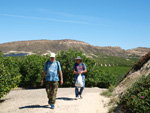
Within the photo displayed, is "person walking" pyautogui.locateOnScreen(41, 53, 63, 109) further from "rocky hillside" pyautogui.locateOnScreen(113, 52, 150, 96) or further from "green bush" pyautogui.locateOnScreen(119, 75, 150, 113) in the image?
"rocky hillside" pyautogui.locateOnScreen(113, 52, 150, 96)

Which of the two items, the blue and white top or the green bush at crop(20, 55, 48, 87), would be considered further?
the green bush at crop(20, 55, 48, 87)

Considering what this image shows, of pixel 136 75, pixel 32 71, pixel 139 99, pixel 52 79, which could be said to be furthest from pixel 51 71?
pixel 32 71

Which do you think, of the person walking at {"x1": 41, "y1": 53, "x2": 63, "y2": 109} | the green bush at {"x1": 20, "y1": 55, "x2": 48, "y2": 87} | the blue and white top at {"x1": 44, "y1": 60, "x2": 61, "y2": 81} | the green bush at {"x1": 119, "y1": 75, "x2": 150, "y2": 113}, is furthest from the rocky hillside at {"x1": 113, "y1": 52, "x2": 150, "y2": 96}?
the green bush at {"x1": 20, "y1": 55, "x2": 48, "y2": 87}

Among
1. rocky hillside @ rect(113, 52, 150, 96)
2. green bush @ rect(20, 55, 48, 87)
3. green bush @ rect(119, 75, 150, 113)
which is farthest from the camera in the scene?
green bush @ rect(20, 55, 48, 87)

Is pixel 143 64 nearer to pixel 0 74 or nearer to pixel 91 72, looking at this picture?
pixel 0 74

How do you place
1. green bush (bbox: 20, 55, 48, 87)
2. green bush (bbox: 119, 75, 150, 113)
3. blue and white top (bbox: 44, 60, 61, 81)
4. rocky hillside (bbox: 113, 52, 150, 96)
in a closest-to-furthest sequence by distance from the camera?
green bush (bbox: 119, 75, 150, 113) < blue and white top (bbox: 44, 60, 61, 81) < rocky hillside (bbox: 113, 52, 150, 96) < green bush (bbox: 20, 55, 48, 87)

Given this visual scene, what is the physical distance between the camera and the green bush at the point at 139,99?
5.35 m

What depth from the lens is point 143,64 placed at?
9.80 metres

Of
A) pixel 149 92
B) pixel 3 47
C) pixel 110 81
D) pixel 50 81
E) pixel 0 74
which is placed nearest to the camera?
pixel 149 92

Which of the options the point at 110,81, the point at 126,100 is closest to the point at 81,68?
the point at 126,100

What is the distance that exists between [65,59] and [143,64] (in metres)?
9.06

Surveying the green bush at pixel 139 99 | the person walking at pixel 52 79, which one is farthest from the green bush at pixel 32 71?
the green bush at pixel 139 99

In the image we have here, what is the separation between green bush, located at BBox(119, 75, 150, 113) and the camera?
17.5ft

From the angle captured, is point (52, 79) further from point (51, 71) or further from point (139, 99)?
point (139, 99)
